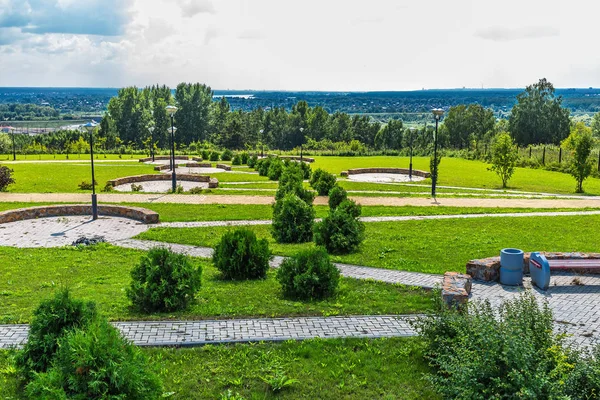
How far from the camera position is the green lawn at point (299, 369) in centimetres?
556

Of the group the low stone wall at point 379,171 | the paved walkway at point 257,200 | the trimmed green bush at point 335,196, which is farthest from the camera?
the low stone wall at point 379,171

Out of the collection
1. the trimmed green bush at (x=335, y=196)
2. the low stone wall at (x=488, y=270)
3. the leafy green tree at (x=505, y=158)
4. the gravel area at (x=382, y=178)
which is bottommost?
the gravel area at (x=382, y=178)

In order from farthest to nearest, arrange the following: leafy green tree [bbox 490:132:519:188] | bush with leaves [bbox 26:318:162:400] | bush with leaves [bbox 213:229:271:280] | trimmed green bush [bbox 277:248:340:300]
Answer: leafy green tree [bbox 490:132:519:188]
bush with leaves [bbox 213:229:271:280]
trimmed green bush [bbox 277:248:340:300]
bush with leaves [bbox 26:318:162:400]

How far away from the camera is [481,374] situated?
4.66 m

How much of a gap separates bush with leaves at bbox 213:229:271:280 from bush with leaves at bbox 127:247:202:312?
1.55 m

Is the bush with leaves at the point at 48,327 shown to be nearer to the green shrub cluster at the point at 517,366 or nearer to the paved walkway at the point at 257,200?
the green shrub cluster at the point at 517,366

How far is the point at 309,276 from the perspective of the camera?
27.5ft

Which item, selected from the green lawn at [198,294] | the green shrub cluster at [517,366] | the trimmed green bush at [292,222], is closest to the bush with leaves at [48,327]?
the green lawn at [198,294]

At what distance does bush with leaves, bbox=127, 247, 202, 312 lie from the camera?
778 centimetres

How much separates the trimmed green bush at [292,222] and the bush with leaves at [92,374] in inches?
344

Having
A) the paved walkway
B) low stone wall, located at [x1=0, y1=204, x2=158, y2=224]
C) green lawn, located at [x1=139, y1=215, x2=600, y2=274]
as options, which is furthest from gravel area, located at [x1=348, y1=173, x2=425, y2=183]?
low stone wall, located at [x1=0, y1=204, x2=158, y2=224]

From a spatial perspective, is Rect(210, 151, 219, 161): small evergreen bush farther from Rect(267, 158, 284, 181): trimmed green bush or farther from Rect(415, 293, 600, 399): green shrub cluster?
Rect(415, 293, 600, 399): green shrub cluster

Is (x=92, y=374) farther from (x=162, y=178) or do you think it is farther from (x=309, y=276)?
(x=162, y=178)

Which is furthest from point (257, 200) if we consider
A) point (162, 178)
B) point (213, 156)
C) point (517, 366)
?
point (213, 156)
